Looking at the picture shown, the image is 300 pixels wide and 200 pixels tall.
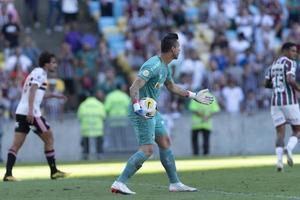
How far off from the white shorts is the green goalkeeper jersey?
4.97 meters

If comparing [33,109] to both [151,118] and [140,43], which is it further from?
[140,43]

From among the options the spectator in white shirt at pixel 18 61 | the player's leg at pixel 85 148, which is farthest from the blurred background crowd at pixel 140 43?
the player's leg at pixel 85 148

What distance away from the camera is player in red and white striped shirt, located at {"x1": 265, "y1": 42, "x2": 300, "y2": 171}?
1872 cm

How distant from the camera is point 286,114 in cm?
1909

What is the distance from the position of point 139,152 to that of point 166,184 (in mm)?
2189

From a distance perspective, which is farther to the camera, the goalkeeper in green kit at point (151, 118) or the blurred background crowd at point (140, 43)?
the blurred background crowd at point (140, 43)

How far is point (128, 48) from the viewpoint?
107ft

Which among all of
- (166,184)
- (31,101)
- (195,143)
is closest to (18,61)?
(195,143)

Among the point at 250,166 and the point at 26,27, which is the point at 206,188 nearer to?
the point at 250,166

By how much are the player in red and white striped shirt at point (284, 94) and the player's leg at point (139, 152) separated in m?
4.96

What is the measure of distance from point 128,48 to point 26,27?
11.9ft

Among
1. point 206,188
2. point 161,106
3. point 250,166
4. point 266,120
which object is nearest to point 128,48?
point 161,106

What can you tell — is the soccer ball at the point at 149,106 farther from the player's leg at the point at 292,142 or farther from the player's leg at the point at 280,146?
the player's leg at the point at 292,142

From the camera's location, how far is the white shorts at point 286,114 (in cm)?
1898
